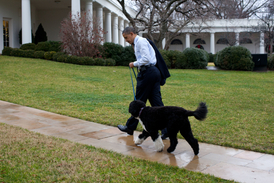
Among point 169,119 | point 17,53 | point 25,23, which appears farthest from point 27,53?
point 169,119

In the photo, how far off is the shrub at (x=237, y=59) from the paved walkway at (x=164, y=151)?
1469 cm

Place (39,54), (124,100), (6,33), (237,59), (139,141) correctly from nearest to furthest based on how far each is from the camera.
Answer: (139,141) → (124,100) → (237,59) → (39,54) → (6,33)

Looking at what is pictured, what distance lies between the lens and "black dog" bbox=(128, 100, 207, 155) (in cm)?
360

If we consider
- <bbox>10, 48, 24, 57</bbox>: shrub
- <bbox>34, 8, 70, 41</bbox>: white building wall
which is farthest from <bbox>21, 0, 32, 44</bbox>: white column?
<bbox>34, 8, 70, 41</bbox>: white building wall

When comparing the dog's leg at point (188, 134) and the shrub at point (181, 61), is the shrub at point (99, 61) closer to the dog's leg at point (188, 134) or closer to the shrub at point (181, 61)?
the shrub at point (181, 61)

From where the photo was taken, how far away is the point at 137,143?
433cm

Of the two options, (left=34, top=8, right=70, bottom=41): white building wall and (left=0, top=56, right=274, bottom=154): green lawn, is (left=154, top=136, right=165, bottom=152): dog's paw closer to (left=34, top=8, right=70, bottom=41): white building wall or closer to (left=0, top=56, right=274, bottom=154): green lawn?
(left=0, top=56, right=274, bottom=154): green lawn

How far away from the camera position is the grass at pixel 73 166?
297 cm

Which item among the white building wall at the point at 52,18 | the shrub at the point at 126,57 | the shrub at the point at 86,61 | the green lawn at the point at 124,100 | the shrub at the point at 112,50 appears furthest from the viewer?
the white building wall at the point at 52,18

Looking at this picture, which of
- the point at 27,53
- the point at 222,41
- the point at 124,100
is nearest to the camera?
the point at 124,100

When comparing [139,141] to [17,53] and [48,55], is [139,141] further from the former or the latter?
[17,53]

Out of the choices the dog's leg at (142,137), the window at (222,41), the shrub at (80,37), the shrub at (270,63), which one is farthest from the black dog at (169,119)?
the window at (222,41)

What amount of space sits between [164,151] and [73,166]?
4.84ft

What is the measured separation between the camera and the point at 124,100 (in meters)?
8.09
